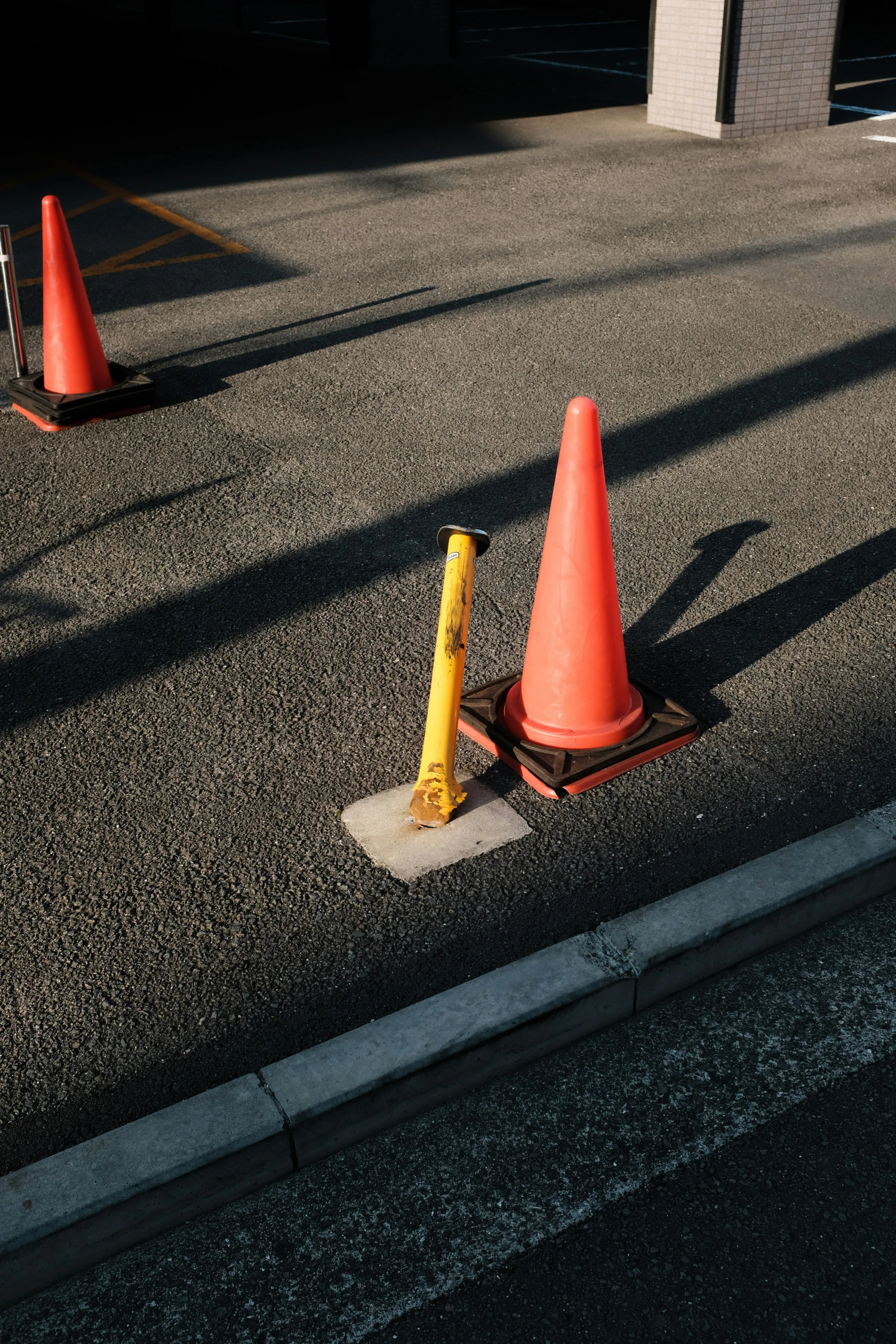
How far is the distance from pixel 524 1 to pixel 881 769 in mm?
28252

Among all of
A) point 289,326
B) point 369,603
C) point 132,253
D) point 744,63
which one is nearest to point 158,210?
point 132,253

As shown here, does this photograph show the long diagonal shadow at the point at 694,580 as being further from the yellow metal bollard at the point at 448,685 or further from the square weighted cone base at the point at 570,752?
the yellow metal bollard at the point at 448,685

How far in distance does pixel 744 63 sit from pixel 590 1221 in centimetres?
1272

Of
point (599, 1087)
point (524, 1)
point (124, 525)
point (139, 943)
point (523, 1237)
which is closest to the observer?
point (523, 1237)

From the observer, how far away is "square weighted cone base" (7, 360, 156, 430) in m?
6.17

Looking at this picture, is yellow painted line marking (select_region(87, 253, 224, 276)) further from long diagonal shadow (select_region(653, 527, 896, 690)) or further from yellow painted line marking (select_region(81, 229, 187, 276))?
long diagonal shadow (select_region(653, 527, 896, 690))

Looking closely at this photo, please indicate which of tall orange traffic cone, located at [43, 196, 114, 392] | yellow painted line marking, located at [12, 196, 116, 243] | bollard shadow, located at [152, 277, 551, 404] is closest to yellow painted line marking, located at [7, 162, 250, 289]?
yellow painted line marking, located at [12, 196, 116, 243]

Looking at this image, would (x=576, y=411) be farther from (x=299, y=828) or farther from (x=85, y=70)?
(x=85, y=70)

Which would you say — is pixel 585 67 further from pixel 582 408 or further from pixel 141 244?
pixel 582 408

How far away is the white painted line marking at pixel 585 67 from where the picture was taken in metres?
17.1

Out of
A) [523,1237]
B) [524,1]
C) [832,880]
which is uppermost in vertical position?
[524,1]

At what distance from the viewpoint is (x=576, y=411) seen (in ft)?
10.9

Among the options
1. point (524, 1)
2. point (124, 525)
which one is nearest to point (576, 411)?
point (124, 525)

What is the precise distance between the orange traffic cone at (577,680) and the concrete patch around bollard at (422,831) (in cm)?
18
